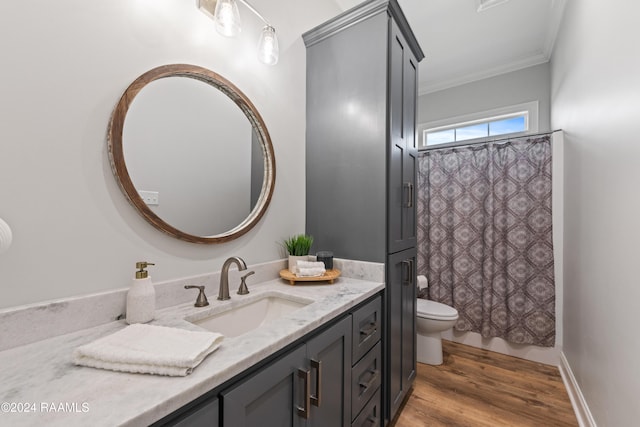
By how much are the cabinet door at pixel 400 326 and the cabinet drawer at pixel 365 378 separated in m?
0.11

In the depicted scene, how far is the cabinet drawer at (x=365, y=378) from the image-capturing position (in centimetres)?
114

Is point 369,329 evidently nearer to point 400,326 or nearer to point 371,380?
point 371,380

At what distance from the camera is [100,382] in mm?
542

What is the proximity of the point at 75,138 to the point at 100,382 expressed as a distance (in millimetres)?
694

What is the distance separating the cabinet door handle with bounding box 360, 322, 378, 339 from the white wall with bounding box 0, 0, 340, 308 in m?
0.73

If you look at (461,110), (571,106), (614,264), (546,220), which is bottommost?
(614,264)

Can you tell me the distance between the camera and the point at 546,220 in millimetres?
2197

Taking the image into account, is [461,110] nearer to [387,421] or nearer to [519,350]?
[519,350]

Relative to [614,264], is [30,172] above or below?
above

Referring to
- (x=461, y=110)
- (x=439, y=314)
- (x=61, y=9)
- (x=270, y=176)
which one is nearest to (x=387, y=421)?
(x=439, y=314)

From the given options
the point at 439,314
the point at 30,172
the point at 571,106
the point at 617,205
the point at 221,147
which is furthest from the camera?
the point at 439,314

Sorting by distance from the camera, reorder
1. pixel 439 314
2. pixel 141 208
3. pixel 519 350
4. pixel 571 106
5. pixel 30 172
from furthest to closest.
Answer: pixel 519 350 < pixel 439 314 < pixel 571 106 < pixel 141 208 < pixel 30 172

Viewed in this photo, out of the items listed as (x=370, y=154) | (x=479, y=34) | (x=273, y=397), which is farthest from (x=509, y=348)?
(x=479, y=34)

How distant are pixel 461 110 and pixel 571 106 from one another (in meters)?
1.35
